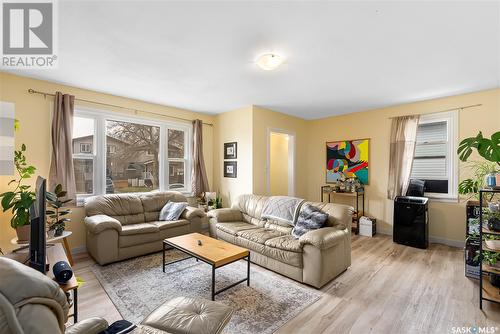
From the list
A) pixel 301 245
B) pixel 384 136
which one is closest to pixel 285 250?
pixel 301 245

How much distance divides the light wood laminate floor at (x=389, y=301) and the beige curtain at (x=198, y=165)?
88.8 inches

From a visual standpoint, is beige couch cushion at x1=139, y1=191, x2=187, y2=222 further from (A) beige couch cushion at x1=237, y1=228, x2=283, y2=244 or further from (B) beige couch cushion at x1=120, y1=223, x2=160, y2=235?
(A) beige couch cushion at x1=237, y1=228, x2=283, y2=244

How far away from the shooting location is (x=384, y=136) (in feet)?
15.2

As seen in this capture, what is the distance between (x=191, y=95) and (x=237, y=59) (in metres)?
1.56

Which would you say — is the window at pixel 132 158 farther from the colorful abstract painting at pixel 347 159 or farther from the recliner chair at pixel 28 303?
the colorful abstract painting at pixel 347 159

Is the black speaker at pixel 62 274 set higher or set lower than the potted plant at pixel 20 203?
lower

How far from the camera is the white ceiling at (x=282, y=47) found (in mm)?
1829

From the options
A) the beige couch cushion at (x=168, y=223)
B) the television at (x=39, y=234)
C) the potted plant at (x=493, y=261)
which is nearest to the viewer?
the television at (x=39, y=234)

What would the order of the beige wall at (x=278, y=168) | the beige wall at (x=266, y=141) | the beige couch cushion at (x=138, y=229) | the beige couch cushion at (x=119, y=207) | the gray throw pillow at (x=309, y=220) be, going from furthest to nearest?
the beige wall at (x=278, y=168)
the beige wall at (x=266, y=141)
the beige couch cushion at (x=119, y=207)
the beige couch cushion at (x=138, y=229)
the gray throw pillow at (x=309, y=220)

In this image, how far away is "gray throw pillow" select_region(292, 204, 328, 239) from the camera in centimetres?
295

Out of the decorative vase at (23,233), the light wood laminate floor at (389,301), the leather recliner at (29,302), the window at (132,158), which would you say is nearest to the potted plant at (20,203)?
the decorative vase at (23,233)

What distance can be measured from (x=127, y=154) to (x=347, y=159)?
466cm

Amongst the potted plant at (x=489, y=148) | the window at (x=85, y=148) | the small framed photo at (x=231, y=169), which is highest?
the window at (x=85, y=148)

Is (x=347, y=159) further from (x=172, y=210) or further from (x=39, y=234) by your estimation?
(x=39, y=234)
